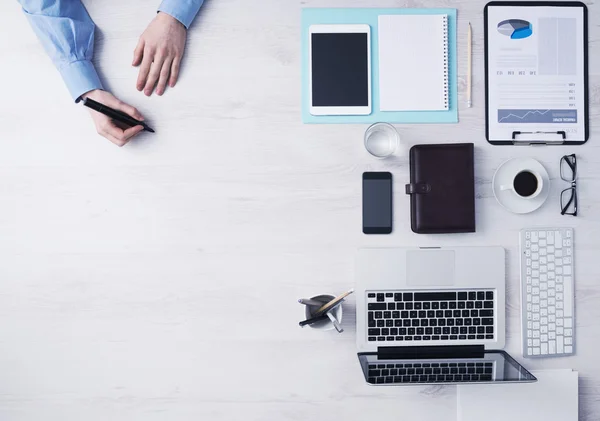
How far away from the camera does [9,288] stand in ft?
3.69

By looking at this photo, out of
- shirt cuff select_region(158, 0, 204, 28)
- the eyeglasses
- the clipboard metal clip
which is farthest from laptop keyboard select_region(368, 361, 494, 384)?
shirt cuff select_region(158, 0, 204, 28)

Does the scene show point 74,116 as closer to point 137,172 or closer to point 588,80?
point 137,172

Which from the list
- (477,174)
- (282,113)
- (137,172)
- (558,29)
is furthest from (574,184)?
(137,172)

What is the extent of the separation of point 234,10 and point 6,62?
59 cm

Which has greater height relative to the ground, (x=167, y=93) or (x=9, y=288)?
(x=167, y=93)

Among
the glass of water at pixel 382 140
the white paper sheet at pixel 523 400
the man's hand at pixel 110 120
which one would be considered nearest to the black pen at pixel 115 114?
the man's hand at pixel 110 120

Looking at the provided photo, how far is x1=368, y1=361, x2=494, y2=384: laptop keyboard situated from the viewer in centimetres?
104

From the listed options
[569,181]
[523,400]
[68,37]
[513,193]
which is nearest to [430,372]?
[523,400]

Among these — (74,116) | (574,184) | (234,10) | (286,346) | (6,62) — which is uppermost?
(234,10)

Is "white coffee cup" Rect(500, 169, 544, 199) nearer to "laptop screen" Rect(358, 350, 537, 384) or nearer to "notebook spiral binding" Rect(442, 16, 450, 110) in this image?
"notebook spiral binding" Rect(442, 16, 450, 110)

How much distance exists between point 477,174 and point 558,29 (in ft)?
1.39

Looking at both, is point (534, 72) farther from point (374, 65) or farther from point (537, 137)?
point (374, 65)

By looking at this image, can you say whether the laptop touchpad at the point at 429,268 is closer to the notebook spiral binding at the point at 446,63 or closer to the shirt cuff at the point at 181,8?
the notebook spiral binding at the point at 446,63

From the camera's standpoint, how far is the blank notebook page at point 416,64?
112 centimetres
